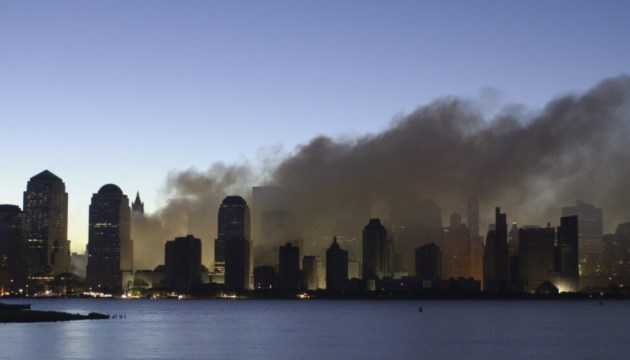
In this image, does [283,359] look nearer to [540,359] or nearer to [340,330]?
[540,359]

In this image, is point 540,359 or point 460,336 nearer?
point 540,359

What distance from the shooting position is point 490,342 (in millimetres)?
148750

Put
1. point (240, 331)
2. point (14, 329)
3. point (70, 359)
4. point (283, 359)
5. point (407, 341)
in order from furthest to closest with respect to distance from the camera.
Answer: point (240, 331) < point (14, 329) < point (407, 341) < point (283, 359) < point (70, 359)

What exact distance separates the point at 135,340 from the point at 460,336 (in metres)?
51.2

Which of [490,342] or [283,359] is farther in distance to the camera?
[490,342]

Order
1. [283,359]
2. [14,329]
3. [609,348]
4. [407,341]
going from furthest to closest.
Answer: [14,329], [407,341], [609,348], [283,359]

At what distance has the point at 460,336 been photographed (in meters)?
166

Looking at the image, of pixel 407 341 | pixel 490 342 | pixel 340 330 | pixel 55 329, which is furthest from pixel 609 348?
pixel 55 329

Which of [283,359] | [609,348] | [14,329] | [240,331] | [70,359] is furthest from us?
[240,331]

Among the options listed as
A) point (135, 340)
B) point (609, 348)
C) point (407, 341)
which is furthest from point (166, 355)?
point (609, 348)

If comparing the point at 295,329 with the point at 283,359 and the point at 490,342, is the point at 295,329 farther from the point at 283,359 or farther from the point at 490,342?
the point at 283,359

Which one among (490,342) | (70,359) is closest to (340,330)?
(490,342)

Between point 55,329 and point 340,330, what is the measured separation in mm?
50474

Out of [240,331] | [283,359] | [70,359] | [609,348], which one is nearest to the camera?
[70,359]
